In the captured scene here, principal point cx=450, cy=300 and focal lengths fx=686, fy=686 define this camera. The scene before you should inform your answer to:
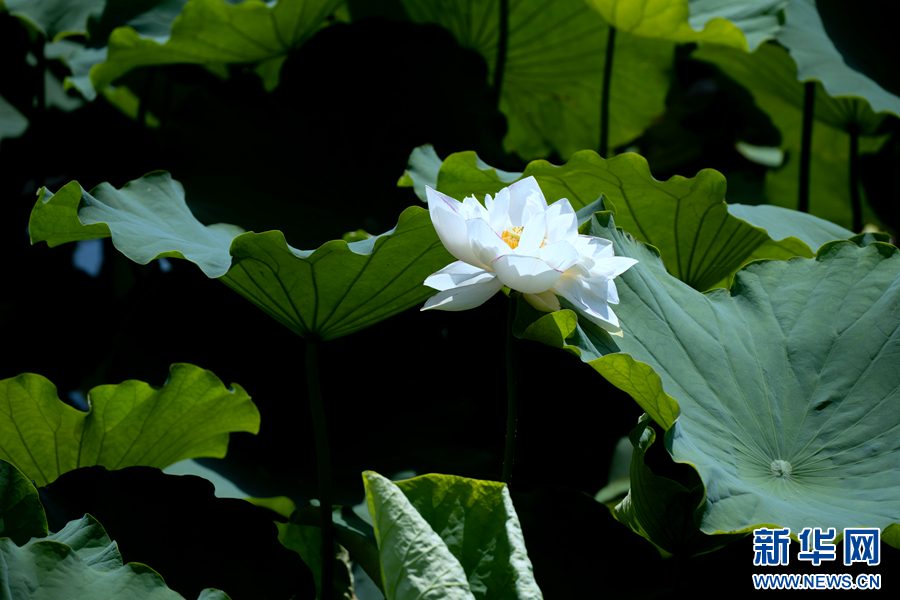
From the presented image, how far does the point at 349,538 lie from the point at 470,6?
127cm

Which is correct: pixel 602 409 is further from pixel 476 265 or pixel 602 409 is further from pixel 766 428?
pixel 476 265

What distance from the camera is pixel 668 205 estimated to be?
1081 millimetres

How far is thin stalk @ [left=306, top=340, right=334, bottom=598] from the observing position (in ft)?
2.91

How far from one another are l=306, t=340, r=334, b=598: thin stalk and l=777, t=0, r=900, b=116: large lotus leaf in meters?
1.15

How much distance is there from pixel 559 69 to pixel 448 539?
1.43 m

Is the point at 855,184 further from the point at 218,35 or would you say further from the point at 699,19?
the point at 218,35

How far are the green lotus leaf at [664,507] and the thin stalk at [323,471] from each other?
39cm

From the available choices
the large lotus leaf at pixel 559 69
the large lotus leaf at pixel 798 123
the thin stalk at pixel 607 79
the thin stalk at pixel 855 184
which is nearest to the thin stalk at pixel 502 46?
the large lotus leaf at pixel 559 69

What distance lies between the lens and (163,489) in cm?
85

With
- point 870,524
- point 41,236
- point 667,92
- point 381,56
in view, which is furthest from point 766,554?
point 667,92

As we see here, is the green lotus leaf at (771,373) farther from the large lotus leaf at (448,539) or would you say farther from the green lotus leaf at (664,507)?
the large lotus leaf at (448,539)

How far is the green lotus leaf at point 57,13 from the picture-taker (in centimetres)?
141

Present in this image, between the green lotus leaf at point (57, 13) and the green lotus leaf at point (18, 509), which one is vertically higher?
the green lotus leaf at point (57, 13)

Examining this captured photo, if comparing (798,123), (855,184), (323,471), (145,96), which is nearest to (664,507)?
(323,471)
